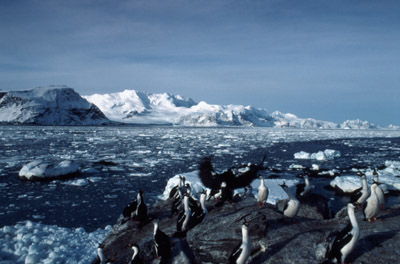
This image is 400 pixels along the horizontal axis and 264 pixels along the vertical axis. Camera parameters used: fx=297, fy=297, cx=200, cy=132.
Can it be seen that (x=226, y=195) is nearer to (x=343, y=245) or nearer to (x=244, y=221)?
(x=244, y=221)

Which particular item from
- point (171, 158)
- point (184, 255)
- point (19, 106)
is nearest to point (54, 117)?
point (19, 106)

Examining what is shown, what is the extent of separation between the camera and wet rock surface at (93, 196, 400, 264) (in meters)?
6.33

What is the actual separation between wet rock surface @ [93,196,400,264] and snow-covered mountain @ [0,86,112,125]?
571ft

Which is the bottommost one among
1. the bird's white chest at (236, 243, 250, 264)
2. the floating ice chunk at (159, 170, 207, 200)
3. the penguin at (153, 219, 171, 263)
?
the floating ice chunk at (159, 170, 207, 200)

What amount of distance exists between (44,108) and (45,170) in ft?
567

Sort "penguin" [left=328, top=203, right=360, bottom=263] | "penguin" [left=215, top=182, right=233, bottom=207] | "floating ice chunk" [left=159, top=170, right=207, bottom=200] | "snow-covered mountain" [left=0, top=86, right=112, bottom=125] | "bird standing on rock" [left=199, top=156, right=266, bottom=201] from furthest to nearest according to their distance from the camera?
"snow-covered mountain" [left=0, top=86, right=112, bottom=125] < "floating ice chunk" [left=159, top=170, right=207, bottom=200] < "bird standing on rock" [left=199, top=156, right=266, bottom=201] < "penguin" [left=215, top=182, right=233, bottom=207] < "penguin" [left=328, top=203, right=360, bottom=263]

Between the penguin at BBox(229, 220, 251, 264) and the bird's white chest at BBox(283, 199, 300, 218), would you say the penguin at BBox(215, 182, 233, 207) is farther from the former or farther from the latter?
the penguin at BBox(229, 220, 251, 264)

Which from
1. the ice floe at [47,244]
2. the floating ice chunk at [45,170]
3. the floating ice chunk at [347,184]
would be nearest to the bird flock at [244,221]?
the ice floe at [47,244]

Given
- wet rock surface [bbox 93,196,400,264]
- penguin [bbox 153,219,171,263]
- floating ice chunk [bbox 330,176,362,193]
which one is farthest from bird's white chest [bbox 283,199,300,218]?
floating ice chunk [bbox 330,176,362,193]

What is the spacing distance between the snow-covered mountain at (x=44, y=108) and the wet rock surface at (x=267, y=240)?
174149 millimetres

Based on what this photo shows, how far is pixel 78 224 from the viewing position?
12930 millimetres

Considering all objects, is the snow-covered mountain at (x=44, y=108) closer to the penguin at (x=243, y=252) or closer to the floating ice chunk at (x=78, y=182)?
the floating ice chunk at (x=78, y=182)

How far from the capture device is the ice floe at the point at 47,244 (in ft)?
30.3

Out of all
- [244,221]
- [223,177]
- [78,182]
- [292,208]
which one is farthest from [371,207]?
[78,182]
